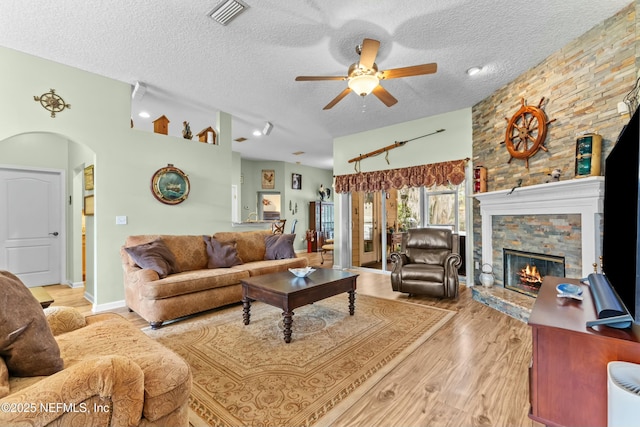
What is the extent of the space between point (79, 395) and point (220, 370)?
127 centimetres

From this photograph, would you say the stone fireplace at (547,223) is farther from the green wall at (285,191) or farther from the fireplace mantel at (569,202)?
the green wall at (285,191)

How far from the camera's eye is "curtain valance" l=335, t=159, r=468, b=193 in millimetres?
4758

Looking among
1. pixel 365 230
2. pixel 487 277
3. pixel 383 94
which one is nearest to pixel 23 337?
pixel 383 94

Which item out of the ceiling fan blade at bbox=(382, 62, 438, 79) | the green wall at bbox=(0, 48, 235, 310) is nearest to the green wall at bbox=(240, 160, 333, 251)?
the green wall at bbox=(0, 48, 235, 310)

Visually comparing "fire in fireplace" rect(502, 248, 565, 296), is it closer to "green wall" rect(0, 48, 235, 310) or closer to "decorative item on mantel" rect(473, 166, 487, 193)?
"decorative item on mantel" rect(473, 166, 487, 193)

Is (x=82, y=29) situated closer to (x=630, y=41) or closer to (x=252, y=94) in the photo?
(x=252, y=94)

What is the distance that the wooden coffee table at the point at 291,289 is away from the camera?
8.46ft

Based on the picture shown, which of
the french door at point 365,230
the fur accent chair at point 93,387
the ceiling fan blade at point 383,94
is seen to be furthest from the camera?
the french door at point 365,230

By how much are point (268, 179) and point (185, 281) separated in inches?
238

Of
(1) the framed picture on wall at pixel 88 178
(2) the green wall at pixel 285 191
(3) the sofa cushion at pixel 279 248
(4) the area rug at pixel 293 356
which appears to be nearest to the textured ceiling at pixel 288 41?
(1) the framed picture on wall at pixel 88 178

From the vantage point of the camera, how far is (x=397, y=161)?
218 inches

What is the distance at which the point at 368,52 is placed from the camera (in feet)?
7.99

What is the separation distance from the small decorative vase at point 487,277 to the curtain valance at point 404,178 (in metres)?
1.42

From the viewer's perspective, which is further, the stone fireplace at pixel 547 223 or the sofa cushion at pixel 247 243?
the sofa cushion at pixel 247 243
